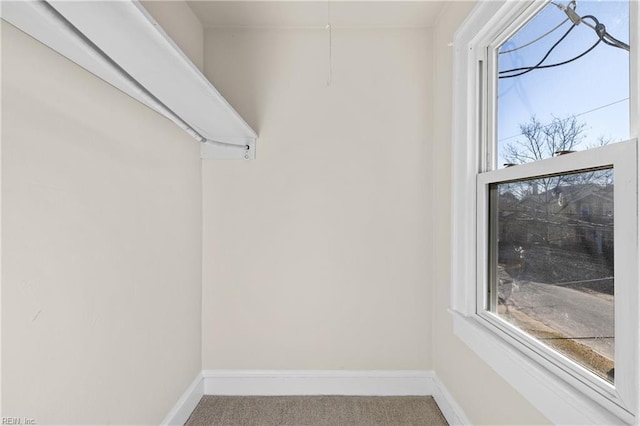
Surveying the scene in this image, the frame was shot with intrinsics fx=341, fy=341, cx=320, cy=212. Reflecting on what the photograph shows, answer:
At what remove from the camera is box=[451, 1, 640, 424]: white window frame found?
79 centimetres

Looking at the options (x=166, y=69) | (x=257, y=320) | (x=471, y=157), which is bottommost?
(x=257, y=320)

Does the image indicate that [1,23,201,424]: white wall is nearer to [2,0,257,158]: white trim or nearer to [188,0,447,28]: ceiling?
[2,0,257,158]: white trim

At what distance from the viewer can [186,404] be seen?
1.72m

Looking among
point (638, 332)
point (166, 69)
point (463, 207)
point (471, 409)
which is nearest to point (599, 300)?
point (638, 332)

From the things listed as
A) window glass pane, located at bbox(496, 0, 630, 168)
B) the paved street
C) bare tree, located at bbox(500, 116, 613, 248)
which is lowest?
the paved street

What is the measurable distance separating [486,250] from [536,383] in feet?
1.87

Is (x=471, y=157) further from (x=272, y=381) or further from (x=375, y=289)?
(x=272, y=381)

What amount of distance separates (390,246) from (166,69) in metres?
1.46

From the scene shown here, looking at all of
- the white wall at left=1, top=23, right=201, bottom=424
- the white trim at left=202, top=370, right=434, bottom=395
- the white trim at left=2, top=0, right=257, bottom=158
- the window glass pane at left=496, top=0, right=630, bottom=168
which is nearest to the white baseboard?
the white trim at left=202, top=370, right=434, bottom=395

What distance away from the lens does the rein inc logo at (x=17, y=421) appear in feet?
2.57

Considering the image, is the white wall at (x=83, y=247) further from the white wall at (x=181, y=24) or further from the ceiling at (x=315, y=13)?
the ceiling at (x=315, y=13)

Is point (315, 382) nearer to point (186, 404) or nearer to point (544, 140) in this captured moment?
point (186, 404)

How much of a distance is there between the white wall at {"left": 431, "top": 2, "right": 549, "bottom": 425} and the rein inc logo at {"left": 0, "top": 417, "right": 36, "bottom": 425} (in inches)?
56.2

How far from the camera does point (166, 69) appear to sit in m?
0.95
